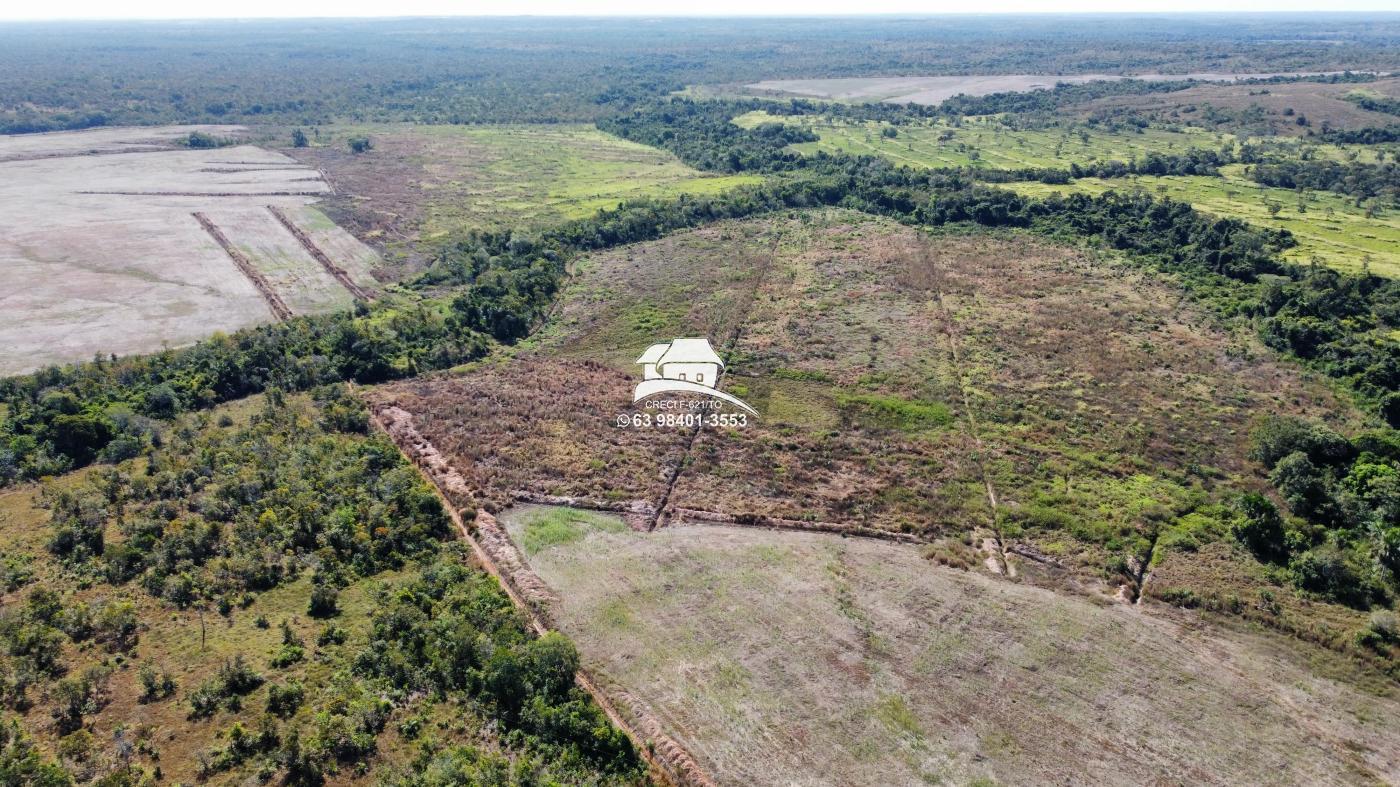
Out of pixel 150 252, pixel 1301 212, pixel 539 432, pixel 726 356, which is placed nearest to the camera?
pixel 539 432

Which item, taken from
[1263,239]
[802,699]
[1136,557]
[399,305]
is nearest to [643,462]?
[802,699]

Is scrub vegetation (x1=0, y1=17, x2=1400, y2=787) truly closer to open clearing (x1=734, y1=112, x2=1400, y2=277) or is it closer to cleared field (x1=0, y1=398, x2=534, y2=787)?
cleared field (x1=0, y1=398, x2=534, y2=787)

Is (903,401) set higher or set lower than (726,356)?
higher

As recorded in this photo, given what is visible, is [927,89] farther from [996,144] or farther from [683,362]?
[683,362]

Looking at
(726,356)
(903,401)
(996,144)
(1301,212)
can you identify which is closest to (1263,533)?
(903,401)

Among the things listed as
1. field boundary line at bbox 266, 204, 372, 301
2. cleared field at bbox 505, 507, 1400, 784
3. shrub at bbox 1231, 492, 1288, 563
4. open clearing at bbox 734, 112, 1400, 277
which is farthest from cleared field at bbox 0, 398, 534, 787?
open clearing at bbox 734, 112, 1400, 277

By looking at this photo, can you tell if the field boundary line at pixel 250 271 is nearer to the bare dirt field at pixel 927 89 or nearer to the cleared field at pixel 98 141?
the cleared field at pixel 98 141
